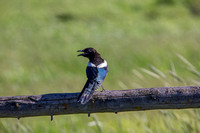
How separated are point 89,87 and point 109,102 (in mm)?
293

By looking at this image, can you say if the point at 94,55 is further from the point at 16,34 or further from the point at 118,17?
the point at 118,17

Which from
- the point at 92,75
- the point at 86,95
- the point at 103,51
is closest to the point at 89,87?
the point at 86,95

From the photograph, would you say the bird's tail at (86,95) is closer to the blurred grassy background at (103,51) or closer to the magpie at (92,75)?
the magpie at (92,75)

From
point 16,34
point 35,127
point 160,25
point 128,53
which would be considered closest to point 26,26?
point 16,34

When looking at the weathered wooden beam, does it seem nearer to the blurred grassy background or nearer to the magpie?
the magpie

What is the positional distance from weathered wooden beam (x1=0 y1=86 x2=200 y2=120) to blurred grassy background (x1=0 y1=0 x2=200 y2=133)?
83cm

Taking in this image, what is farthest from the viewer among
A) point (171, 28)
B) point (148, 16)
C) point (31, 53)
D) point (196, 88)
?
point (148, 16)

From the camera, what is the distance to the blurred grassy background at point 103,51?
4543 millimetres

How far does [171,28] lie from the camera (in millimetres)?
27344

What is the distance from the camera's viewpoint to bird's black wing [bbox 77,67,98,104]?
2.72 m

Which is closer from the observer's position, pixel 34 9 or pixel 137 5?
pixel 34 9

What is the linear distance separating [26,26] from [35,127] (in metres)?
20.4

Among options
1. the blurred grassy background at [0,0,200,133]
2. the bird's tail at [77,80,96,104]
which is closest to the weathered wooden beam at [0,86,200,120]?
the bird's tail at [77,80,96,104]

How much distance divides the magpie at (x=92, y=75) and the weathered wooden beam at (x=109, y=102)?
0.09 meters
